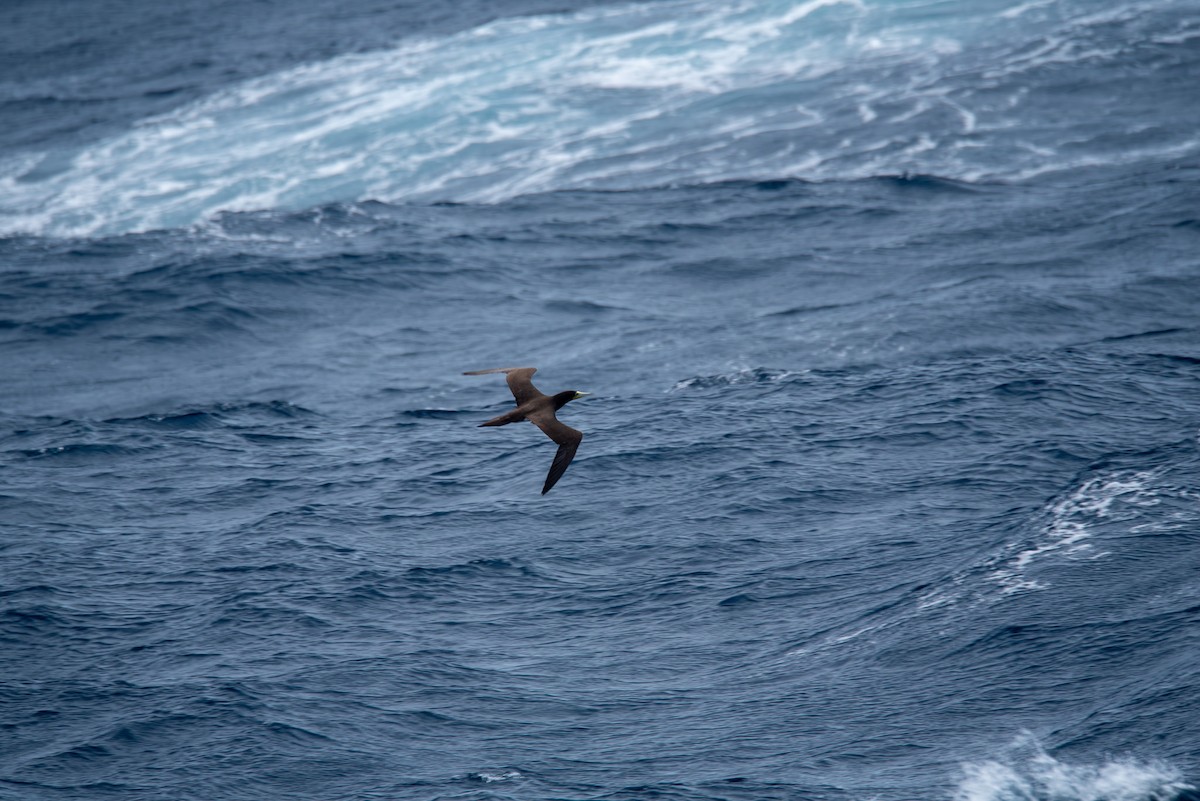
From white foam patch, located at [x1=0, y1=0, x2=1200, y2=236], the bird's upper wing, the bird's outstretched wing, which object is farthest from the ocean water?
the bird's upper wing

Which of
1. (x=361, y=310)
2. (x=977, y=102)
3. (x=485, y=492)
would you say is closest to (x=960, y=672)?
(x=485, y=492)

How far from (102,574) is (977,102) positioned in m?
35.7

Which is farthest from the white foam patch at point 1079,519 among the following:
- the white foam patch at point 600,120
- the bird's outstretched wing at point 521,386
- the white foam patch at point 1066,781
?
the white foam patch at point 600,120

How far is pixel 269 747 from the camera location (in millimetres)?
22766

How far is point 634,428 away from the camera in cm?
3294

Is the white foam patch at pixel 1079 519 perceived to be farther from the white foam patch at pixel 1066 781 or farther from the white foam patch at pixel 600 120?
the white foam patch at pixel 600 120

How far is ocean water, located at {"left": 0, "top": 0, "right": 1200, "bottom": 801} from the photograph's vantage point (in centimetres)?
2253

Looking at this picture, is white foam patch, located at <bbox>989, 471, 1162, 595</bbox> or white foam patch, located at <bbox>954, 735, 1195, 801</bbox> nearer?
white foam patch, located at <bbox>954, 735, 1195, 801</bbox>

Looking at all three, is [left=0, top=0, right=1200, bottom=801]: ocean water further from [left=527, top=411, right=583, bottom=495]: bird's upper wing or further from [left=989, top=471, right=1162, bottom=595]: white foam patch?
[left=527, top=411, right=583, bottom=495]: bird's upper wing

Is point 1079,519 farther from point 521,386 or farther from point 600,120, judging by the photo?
point 600,120

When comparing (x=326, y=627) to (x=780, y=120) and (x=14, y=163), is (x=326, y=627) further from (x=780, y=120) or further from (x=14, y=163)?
(x=14, y=163)

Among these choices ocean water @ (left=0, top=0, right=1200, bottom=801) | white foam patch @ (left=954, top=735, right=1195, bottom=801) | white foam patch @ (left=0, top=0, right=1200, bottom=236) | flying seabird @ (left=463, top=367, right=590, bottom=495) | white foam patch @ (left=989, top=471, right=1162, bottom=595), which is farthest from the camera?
white foam patch @ (left=0, top=0, right=1200, bottom=236)

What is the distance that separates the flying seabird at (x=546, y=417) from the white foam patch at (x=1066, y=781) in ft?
24.6

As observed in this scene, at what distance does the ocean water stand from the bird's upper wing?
4.88m
